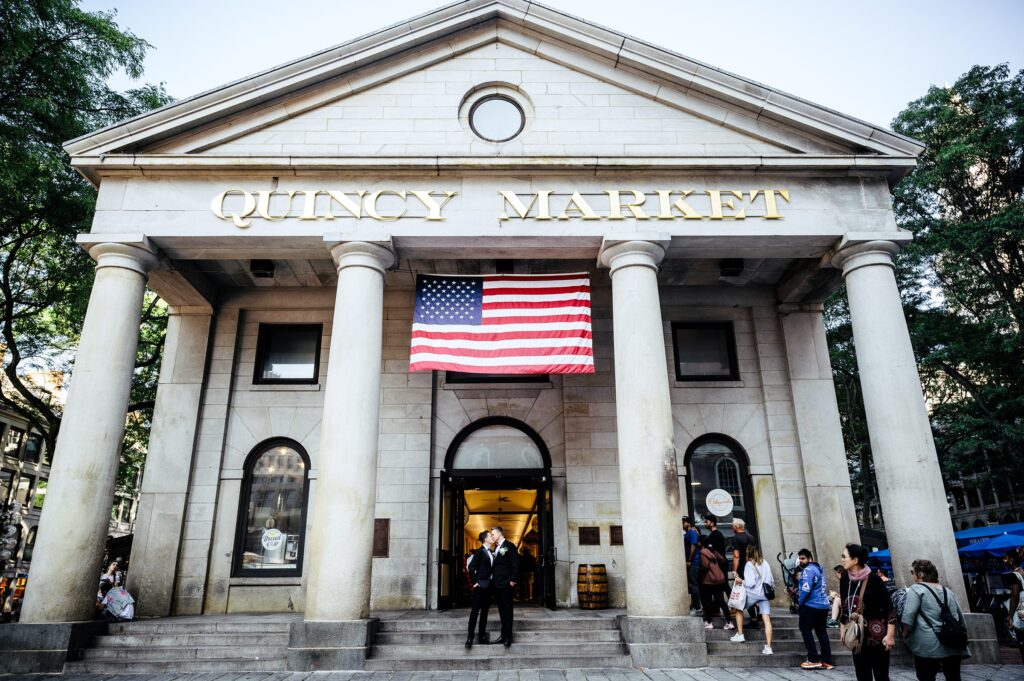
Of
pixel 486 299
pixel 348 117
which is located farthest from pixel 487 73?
pixel 486 299

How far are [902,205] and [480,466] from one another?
2036 cm

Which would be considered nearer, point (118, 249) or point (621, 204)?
point (118, 249)

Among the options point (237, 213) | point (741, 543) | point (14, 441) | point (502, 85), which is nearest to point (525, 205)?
point (502, 85)

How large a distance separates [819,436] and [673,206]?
6.95 m

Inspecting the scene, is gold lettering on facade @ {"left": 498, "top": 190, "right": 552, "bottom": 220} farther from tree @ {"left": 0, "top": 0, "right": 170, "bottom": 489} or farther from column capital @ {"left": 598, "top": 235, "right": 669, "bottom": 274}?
tree @ {"left": 0, "top": 0, "right": 170, "bottom": 489}

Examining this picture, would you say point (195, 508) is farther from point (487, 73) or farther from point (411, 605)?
point (487, 73)

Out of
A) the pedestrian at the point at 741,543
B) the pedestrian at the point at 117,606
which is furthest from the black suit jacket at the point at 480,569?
the pedestrian at the point at 117,606

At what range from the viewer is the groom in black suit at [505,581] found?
34.1ft

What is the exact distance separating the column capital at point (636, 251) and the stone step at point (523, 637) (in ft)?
21.5

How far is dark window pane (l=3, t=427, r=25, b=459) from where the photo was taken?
145 feet

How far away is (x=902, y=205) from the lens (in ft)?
82.3

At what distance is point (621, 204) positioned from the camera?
12.7m

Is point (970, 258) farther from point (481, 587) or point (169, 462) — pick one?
point (169, 462)

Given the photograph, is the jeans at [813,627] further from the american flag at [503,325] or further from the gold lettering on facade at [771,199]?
the gold lettering on facade at [771,199]
